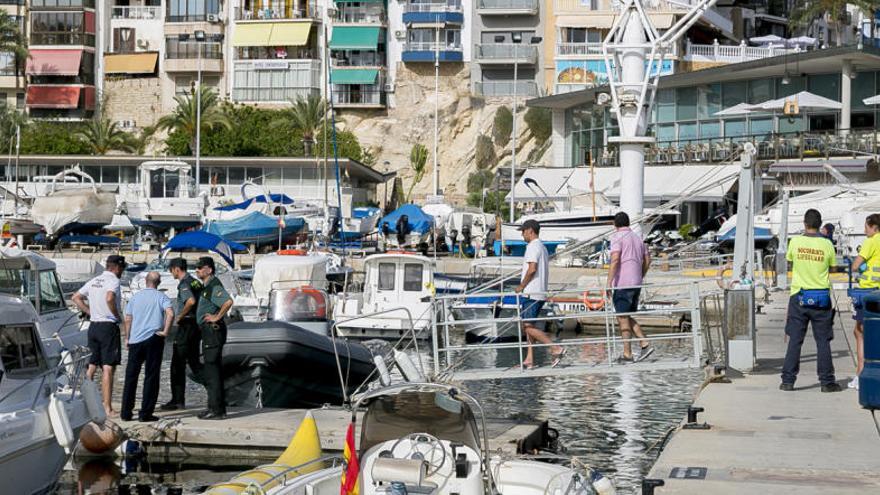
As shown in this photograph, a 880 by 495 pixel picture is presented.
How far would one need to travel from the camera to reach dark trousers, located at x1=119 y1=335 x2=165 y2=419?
15.9m

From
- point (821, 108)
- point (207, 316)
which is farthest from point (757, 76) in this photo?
point (207, 316)

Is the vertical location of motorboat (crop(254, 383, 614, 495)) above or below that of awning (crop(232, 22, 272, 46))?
below

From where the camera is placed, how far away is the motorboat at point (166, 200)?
2579 inches

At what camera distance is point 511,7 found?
88.8 metres

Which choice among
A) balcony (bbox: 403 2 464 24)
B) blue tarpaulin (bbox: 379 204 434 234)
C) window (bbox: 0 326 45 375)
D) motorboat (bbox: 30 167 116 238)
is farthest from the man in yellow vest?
balcony (bbox: 403 2 464 24)

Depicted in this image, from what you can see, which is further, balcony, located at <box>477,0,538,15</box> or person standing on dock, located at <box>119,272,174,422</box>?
balcony, located at <box>477,0,538,15</box>

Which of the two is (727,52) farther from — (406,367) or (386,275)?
(406,367)

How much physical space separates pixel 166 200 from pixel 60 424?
175ft

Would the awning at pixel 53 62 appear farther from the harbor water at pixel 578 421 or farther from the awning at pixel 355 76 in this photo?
the harbor water at pixel 578 421

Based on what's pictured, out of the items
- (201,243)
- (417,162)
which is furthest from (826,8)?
(201,243)

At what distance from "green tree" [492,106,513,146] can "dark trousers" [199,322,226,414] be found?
2816 inches

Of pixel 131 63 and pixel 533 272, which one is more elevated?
pixel 131 63

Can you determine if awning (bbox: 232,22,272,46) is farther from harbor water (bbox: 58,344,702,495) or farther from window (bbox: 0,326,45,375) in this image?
window (bbox: 0,326,45,375)

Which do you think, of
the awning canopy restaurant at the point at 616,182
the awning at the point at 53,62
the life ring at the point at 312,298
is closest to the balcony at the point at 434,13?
the awning at the point at 53,62
